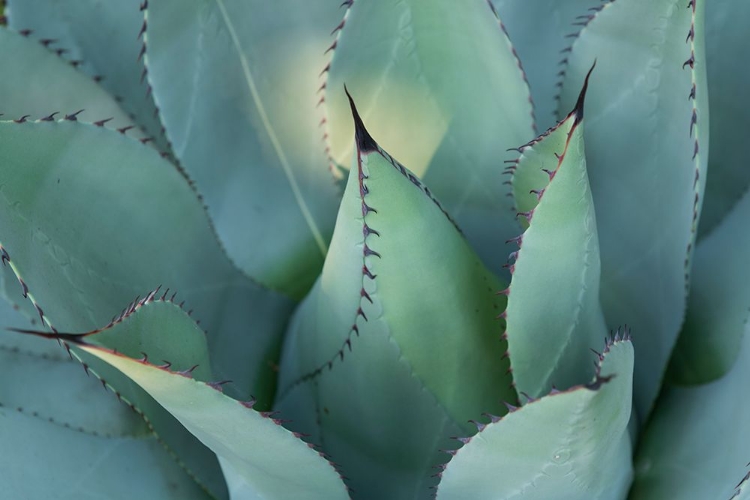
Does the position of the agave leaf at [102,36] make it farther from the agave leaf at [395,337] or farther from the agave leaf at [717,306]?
the agave leaf at [717,306]

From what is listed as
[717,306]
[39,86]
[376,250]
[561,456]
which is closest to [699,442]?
[717,306]

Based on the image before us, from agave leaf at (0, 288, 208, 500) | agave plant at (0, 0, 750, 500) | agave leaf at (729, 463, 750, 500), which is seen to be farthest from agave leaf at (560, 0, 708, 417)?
agave leaf at (0, 288, 208, 500)

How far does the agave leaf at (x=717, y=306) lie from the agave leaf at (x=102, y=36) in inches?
27.4

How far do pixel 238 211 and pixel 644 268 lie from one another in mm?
481

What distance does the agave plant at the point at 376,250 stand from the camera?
81 centimetres

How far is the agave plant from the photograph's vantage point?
806 mm

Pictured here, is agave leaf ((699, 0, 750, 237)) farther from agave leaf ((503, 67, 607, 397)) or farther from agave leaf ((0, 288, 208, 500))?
agave leaf ((0, 288, 208, 500))

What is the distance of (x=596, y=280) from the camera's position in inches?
34.2

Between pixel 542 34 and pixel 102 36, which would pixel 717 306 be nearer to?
pixel 542 34

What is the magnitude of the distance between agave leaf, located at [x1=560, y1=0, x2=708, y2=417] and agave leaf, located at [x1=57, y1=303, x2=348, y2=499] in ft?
1.30

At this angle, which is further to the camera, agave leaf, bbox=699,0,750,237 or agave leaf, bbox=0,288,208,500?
agave leaf, bbox=699,0,750,237

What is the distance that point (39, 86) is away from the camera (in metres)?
1.07

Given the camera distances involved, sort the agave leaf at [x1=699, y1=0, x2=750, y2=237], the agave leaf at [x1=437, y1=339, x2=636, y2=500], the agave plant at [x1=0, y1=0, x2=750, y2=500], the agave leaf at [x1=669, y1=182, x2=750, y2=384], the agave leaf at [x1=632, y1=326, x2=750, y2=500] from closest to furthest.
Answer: the agave leaf at [x1=437, y1=339, x2=636, y2=500] < the agave plant at [x1=0, y1=0, x2=750, y2=500] < the agave leaf at [x1=632, y1=326, x2=750, y2=500] < the agave leaf at [x1=669, y1=182, x2=750, y2=384] < the agave leaf at [x1=699, y1=0, x2=750, y2=237]

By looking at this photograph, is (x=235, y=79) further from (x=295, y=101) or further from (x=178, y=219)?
(x=178, y=219)
